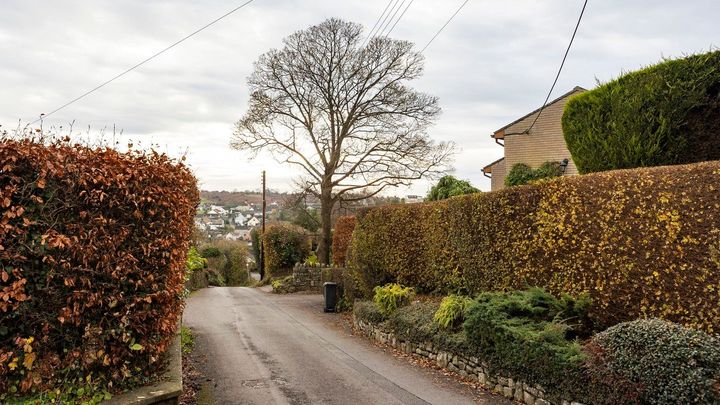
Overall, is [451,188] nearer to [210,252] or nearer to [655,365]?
[655,365]

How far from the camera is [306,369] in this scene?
30.5ft

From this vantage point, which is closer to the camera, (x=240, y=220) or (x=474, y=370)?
(x=474, y=370)

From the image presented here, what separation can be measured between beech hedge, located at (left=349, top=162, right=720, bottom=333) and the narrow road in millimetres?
2278

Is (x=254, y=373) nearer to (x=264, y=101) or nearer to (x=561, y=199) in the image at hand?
(x=561, y=199)

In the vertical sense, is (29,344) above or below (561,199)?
below

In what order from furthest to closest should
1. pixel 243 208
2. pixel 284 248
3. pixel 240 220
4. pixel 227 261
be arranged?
1. pixel 240 220
2. pixel 243 208
3. pixel 227 261
4. pixel 284 248

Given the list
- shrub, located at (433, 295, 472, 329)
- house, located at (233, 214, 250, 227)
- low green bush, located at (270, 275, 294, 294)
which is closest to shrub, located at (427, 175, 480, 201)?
shrub, located at (433, 295, 472, 329)

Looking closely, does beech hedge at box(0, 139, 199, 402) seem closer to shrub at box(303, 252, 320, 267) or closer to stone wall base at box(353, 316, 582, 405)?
stone wall base at box(353, 316, 582, 405)

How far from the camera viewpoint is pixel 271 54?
2570 centimetres

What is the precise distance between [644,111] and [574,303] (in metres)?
3.85

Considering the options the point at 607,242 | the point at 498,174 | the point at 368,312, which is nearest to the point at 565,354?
the point at 607,242

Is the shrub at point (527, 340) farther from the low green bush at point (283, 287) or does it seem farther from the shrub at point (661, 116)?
the low green bush at point (283, 287)

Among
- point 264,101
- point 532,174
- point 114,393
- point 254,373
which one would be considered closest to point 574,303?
point 254,373

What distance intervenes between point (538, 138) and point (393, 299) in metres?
12.5
